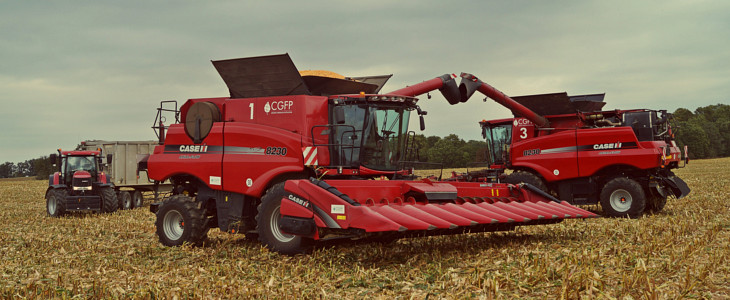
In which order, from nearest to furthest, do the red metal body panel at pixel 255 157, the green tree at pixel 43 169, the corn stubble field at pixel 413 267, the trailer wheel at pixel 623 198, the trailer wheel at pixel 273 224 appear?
the corn stubble field at pixel 413 267, the trailer wheel at pixel 273 224, the red metal body panel at pixel 255 157, the trailer wheel at pixel 623 198, the green tree at pixel 43 169

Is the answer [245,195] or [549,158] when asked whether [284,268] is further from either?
[549,158]

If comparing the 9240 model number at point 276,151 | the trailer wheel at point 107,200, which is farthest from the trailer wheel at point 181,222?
the trailer wheel at point 107,200

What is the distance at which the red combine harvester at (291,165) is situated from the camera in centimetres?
732

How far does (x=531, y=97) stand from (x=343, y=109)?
22.7ft

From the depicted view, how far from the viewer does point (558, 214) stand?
27.2 feet

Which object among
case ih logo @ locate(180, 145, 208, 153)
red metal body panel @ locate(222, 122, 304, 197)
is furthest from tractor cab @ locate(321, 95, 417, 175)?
case ih logo @ locate(180, 145, 208, 153)

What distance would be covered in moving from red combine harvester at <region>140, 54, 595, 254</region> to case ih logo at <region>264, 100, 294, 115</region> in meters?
0.02

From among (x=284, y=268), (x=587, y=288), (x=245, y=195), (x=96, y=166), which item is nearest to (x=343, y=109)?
(x=245, y=195)

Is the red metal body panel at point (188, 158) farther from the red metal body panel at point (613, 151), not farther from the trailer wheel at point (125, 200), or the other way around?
the trailer wheel at point (125, 200)

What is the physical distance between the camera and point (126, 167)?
797 inches

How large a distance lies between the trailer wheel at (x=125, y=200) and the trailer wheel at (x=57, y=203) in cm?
261

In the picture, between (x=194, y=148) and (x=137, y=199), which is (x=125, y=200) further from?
(x=194, y=148)

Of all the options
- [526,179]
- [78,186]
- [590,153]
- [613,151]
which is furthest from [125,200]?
[613,151]

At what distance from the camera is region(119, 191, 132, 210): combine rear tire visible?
19.2m
